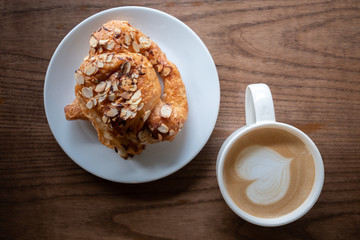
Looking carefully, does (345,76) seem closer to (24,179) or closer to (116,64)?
(116,64)

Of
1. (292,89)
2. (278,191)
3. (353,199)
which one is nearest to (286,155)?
(278,191)

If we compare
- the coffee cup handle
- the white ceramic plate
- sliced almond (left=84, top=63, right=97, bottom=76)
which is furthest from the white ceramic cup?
sliced almond (left=84, top=63, right=97, bottom=76)

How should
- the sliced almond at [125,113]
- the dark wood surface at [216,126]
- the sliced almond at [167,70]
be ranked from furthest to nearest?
the dark wood surface at [216,126] → the sliced almond at [167,70] → the sliced almond at [125,113]

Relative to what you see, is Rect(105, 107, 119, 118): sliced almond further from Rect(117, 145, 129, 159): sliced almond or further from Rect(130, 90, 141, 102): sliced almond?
Rect(117, 145, 129, 159): sliced almond

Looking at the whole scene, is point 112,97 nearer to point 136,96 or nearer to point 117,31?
point 136,96

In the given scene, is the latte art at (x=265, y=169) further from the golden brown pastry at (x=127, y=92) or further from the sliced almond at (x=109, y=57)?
the sliced almond at (x=109, y=57)

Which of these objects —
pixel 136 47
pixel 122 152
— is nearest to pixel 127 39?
pixel 136 47

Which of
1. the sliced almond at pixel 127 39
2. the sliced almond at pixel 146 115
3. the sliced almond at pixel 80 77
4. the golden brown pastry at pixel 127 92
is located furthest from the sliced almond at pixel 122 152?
the sliced almond at pixel 127 39

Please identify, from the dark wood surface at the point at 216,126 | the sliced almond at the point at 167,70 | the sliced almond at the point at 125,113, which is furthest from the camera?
the dark wood surface at the point at 216,126
